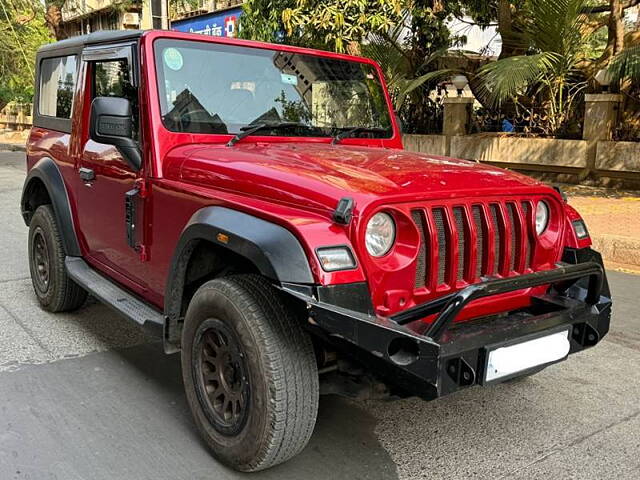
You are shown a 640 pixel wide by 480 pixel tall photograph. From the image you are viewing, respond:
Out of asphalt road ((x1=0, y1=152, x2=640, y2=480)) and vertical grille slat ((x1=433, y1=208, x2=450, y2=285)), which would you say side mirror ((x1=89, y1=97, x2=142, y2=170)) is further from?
vertical grille slat ((x1=433, y1=208, x2=450, y2=285))

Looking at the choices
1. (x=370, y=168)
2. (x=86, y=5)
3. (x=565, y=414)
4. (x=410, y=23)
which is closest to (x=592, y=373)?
(x=565, y=414)

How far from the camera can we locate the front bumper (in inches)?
92.1

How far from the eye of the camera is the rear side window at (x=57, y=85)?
4.60 meters

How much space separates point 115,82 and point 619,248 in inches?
224

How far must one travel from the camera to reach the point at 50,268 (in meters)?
4.74

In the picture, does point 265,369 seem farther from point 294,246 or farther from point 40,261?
point 40,261

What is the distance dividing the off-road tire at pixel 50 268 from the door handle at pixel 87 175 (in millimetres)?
640

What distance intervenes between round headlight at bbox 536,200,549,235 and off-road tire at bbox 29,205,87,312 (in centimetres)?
325

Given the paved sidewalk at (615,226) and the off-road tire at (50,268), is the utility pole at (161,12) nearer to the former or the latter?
the paved sidewalk at (615,226)

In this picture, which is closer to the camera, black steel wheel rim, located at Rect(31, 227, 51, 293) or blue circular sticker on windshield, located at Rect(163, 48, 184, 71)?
blue circular sticker on windshield, located at Rect(163, 48, 184, 71)

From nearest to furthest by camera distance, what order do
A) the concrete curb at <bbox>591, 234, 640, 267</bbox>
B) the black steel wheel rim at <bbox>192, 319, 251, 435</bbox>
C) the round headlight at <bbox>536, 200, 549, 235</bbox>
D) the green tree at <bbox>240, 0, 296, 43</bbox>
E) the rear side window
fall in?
the black steel wheel rim at <bbox>192, 319, 251, 435</bbox>, the round headlight at <bbox>536, 200, 549, 235</bbox>, the rear side window, the concrete curb at <bbox>591, 234, 640, 267</bbox>, the green tree at <bbox>240, 0, 296, 43</bbox>

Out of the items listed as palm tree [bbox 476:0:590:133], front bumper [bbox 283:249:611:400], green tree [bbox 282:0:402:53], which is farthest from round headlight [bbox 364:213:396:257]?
palm tree [bbox 476:0:590:133]

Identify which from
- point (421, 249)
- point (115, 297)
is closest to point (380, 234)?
point (421, 249)

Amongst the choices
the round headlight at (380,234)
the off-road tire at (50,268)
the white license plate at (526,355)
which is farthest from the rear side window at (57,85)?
the white license plate at (526,355)
